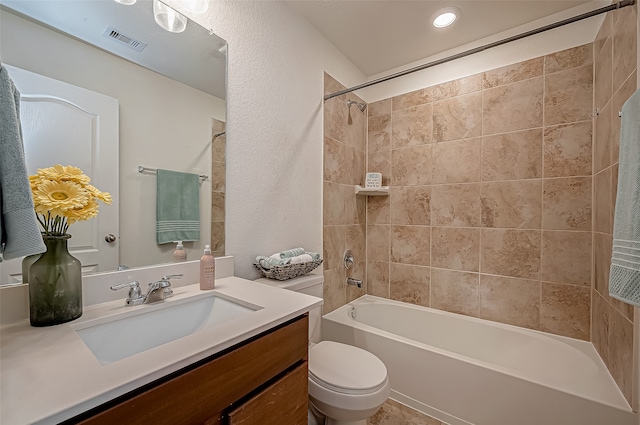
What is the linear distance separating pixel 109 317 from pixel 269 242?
82 centimetres

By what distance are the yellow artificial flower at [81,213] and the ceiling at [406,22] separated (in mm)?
1617

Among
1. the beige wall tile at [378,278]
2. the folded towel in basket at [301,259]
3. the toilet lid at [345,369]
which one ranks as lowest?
the toilet lid at [345,369]

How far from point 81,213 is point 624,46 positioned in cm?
229

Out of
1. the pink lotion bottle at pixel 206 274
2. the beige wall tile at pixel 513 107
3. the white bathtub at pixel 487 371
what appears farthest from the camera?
the beige wall tile at pixel 513 107

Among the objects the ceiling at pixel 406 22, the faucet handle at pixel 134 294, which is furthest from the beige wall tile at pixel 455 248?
the faucet handle at pixel 134 294

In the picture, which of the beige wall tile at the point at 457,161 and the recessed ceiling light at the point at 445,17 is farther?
the beige wall tile at the point at 457,161

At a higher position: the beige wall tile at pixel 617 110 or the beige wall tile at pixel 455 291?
the beige wall tile at pixel 617 110

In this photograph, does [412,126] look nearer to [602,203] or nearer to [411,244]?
[411,244]

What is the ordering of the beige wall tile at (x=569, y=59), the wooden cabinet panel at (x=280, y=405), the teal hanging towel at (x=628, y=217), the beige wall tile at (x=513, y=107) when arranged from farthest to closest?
the beige wall tile at (x=513, y=107) < the beige wall tile at (x=569, y=59) < the teal hanging towel at (x=628, y=217) < the wooden cabinet panel at (x=280, y=405)

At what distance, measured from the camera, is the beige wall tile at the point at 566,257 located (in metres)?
1.62

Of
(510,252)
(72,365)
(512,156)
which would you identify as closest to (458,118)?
(512,156)

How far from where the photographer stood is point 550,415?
48.0 inches

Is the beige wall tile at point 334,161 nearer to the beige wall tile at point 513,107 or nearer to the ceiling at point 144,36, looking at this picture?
the ceiling at point 144,36

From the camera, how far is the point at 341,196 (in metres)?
2.14
